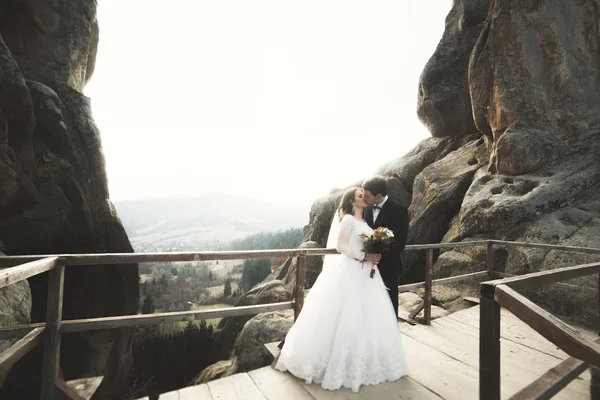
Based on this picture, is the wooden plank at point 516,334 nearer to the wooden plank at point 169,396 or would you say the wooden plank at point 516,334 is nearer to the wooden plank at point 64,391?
the wooden plank at point 169,396

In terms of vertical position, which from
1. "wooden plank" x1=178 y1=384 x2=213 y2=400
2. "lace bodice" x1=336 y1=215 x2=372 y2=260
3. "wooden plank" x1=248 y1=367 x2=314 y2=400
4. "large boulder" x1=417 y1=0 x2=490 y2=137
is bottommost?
"wooden plank" x1=178 y1=384 x2=213 y2=400

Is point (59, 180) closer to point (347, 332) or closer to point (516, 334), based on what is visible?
point (347, 332)

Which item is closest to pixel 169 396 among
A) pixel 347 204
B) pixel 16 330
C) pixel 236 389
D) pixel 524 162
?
pixel 236 389

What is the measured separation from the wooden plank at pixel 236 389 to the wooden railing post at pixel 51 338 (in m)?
1.49

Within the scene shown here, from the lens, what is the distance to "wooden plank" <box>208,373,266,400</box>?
10.1ft

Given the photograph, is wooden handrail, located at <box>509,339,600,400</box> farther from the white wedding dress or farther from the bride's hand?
the bride's hand

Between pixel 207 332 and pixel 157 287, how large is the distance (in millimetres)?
59023

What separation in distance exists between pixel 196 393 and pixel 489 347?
2.86m

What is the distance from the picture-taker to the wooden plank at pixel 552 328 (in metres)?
1.38

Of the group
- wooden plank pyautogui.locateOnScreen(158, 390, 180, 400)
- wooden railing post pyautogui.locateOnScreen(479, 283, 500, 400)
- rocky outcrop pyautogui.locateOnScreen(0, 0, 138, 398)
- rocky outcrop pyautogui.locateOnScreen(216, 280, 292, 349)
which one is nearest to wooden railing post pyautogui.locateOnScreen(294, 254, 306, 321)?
wooden plank pyautogui.locateOnScreen(158, 390, 180, 400)

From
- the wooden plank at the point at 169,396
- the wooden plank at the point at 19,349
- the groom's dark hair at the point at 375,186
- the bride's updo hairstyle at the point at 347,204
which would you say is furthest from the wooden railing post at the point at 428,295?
the wooden plank at the point at 19,349

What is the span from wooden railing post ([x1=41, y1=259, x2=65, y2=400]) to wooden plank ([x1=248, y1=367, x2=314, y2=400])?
Answer: 6.35 ft

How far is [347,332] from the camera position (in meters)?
3.31

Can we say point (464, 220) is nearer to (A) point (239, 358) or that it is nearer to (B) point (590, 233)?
(B) point (590, 233)
